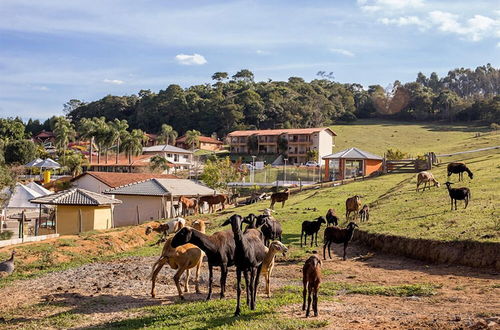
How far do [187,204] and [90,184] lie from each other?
17.8m

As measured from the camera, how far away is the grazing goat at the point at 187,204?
4531 centimetres

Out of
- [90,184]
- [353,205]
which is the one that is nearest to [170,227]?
[353,205]

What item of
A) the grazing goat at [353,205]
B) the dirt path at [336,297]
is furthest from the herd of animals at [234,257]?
the grazing goat at [353,205]

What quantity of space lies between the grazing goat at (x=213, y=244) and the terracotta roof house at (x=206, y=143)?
115m

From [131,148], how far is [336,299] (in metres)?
82.9

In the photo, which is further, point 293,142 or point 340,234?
point 293,142

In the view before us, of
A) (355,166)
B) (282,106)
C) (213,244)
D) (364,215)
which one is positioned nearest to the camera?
(213,244)


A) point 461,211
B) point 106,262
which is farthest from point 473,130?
point 106,262

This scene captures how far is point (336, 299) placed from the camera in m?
14.7

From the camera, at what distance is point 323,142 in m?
106

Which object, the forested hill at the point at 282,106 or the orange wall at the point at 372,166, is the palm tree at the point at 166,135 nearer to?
the forested hill at the point at 282,106

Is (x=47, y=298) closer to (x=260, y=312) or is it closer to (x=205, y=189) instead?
(x=260, y=312)

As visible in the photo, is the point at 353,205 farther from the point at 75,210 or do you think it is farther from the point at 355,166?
the point at 355,166

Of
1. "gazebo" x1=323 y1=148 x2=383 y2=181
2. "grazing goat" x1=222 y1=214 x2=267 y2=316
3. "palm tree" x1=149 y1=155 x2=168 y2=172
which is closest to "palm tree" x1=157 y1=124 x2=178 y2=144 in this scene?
"palm tree" x1=149 y1=155 x2=168 y2=172
